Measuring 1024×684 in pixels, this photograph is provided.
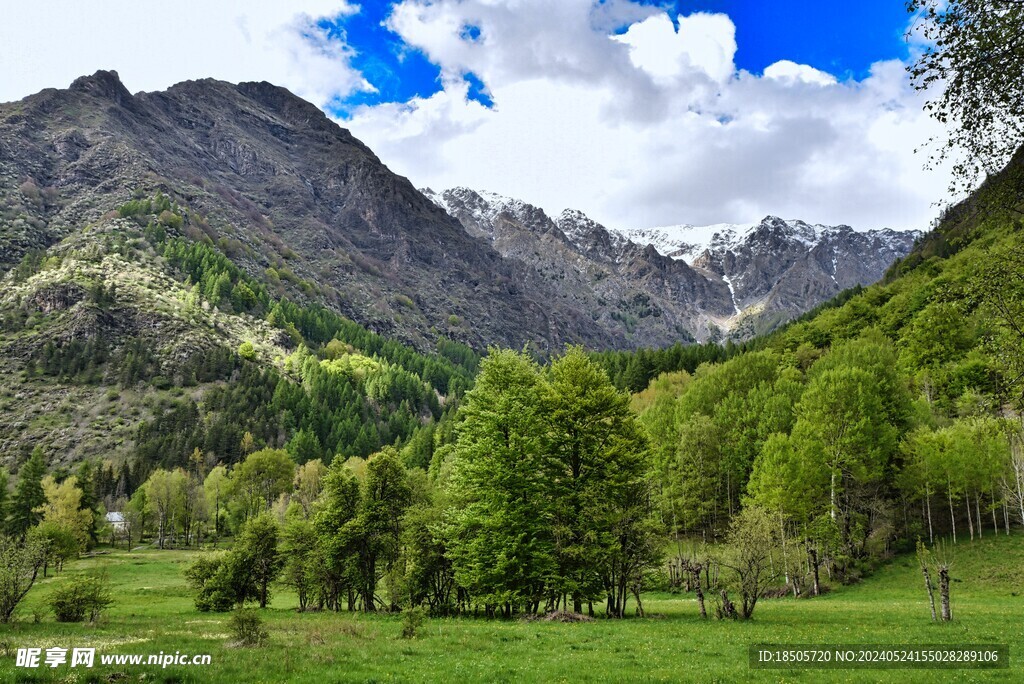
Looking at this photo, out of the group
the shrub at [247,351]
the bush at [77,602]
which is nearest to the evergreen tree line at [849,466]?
the bush at [77,602]

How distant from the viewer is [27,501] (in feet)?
260

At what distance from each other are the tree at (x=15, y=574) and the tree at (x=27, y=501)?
60.5 metres

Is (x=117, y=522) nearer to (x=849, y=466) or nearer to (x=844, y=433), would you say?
(x=849, y=466)

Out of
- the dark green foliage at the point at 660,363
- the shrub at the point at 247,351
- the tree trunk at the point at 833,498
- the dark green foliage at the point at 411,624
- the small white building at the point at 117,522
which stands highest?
the shrub at the point at 247,351

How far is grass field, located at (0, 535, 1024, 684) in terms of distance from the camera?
17.8 metres

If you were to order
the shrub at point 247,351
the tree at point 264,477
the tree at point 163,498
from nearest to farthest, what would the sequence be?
the tree at point 163,498 → the tree at point 264,477 → the shrub at point 247,351

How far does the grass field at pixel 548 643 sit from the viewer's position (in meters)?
17.8

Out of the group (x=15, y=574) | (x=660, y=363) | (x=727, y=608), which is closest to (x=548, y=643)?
(x=727, y=608)

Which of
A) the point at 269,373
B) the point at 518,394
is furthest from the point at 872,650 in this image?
the point at 269,373

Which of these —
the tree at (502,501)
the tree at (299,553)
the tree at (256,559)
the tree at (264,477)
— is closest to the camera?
the tree at (502,501)

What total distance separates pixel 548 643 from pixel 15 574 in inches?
1122

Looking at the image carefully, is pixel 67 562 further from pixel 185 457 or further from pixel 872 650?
pixel 872 650

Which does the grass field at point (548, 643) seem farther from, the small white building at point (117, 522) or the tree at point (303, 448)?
the tree at point (303, 448)

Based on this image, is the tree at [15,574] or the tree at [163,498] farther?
the tree at [163,498]
